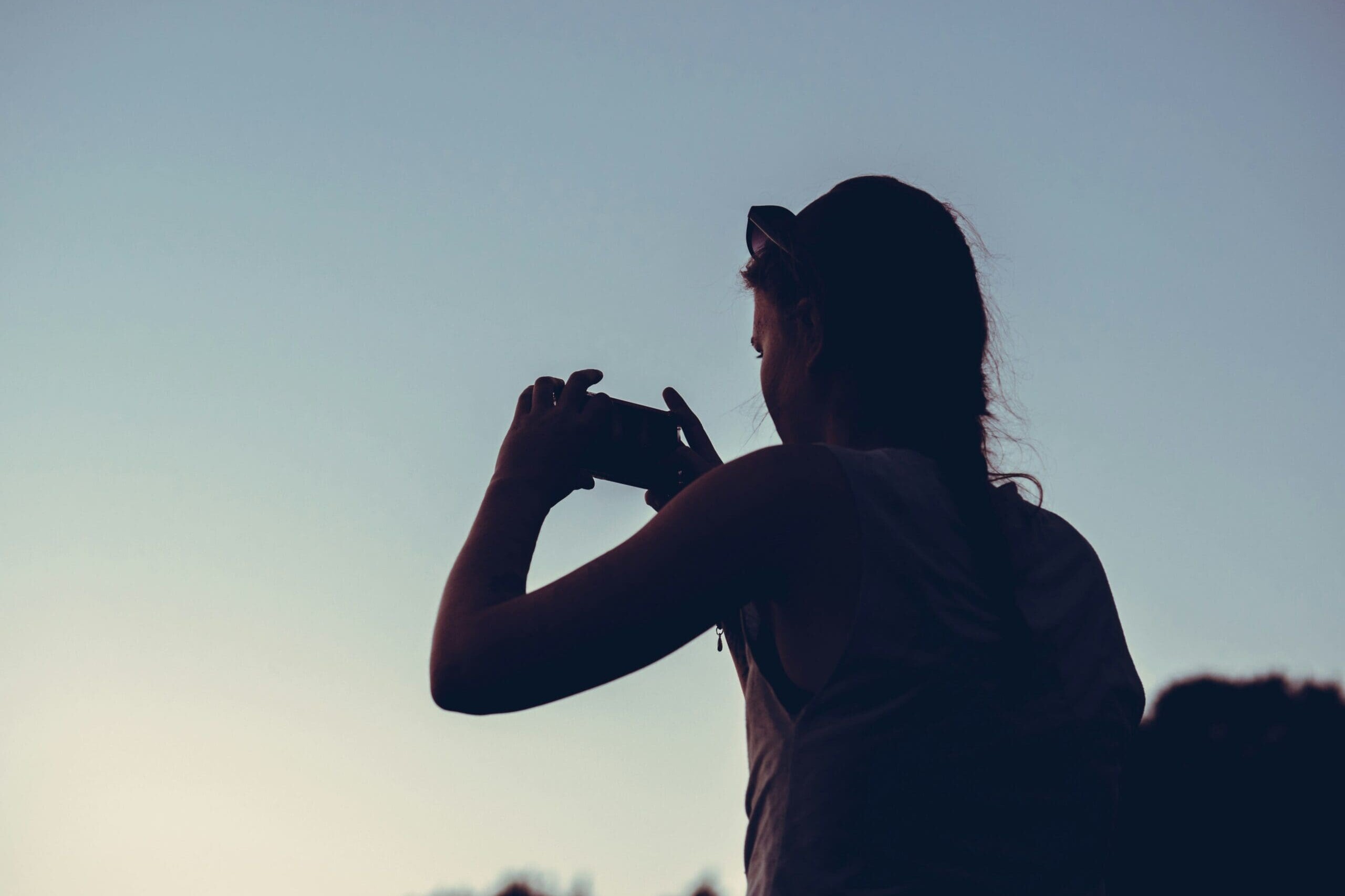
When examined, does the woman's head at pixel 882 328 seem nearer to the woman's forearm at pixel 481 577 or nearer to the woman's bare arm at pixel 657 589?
the woman's bare arm at pixel 657 589

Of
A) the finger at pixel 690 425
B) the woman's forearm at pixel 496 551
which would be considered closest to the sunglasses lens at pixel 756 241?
the finger at pixel 690 425

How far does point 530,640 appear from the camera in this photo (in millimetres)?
1713

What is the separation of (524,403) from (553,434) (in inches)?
5.8

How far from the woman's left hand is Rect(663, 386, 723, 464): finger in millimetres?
369

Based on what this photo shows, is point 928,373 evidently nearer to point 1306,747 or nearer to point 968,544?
point 968,544

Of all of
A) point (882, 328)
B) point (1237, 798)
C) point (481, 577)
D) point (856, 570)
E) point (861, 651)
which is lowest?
point (1237, 798)

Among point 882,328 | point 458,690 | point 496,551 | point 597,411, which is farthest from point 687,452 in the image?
point 458,690

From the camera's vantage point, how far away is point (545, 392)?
2330 millimetres

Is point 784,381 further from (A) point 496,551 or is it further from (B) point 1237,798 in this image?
(B) point 1237,798

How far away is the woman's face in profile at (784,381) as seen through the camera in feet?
7.52

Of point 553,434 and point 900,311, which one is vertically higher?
point 900,311

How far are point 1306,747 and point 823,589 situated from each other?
82.2 ft

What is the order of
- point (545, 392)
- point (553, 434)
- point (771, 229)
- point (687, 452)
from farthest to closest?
point (687, 452)
point (771, 229)
point (545, 392)
point (553, 434)

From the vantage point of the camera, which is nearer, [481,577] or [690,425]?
[481,577]
